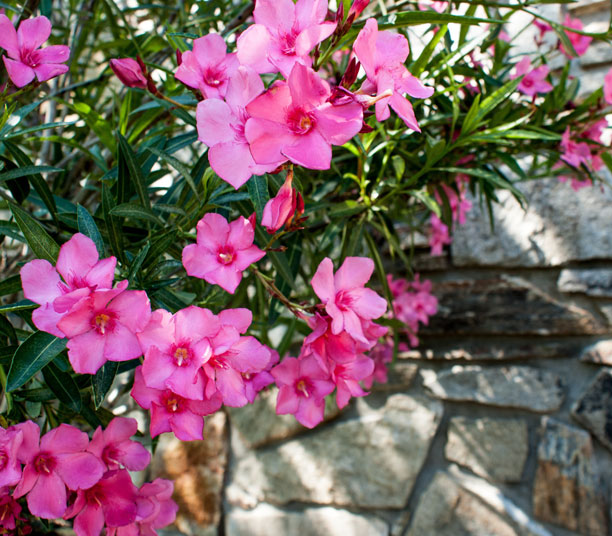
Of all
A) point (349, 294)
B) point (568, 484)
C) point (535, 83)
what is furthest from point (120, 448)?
point (568, 484)

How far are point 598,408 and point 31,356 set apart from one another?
1350 millimetres

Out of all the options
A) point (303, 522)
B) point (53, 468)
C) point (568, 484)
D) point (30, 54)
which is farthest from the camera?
point (303, 522)

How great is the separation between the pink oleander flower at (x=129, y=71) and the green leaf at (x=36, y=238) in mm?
218

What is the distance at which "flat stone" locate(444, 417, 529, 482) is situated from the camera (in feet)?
4.71

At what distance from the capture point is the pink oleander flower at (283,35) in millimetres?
447

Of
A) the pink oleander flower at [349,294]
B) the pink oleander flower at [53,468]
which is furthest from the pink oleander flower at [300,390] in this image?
the pink oleander flower at [53,468]

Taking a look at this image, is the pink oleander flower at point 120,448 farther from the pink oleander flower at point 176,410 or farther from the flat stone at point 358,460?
the flat stone at point 358,460

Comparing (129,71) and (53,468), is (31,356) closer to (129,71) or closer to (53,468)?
(53,468)

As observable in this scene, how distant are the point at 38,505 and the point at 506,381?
1.25 meters

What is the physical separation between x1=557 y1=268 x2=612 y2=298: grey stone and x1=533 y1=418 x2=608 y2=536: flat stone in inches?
13.9

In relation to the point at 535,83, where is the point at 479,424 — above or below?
below

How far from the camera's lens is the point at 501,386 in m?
1.47

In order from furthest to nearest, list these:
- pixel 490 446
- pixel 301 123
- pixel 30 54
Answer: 1. pixel 490 446
2. pixel 30 54
3. pixel 301 123

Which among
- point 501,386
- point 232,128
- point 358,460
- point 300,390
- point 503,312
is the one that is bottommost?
point 358,460
